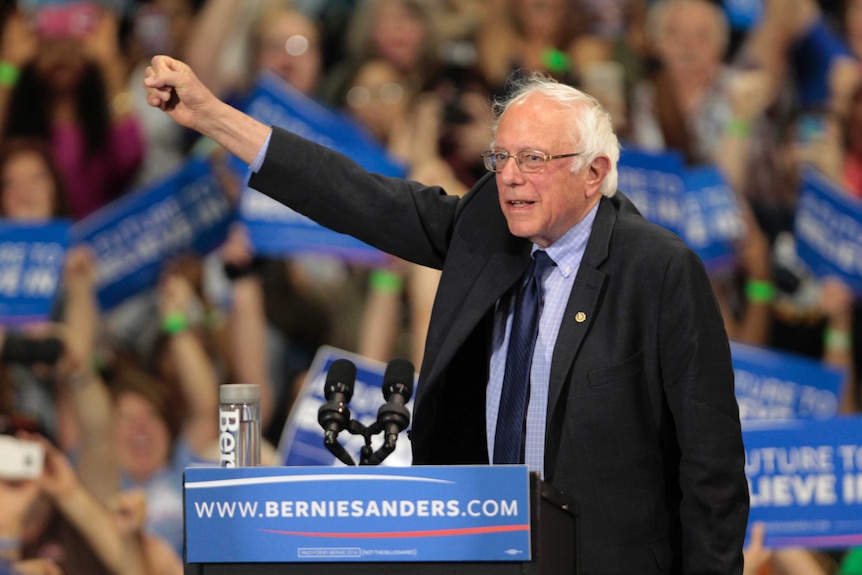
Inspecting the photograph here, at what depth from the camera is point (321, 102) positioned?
216 inches

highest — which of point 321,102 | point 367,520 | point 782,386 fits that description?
point 321,102

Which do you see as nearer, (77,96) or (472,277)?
(472,277)

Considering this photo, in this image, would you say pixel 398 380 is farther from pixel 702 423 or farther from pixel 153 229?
pixel 153 229

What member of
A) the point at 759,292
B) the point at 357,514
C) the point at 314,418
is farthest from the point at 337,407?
the point at 759,292

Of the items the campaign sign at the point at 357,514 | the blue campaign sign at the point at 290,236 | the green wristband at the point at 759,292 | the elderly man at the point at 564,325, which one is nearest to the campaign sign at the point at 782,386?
the green wristband at the point at 759,292

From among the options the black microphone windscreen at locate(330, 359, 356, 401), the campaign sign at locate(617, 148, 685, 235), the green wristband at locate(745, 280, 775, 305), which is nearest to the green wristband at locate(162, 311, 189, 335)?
the campaign sign at locate(617, 148, 685, 235)

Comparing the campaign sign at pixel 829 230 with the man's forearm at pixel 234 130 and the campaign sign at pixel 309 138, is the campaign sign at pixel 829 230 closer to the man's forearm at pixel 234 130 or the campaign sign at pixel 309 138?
the campaign sign at pixel 309 138

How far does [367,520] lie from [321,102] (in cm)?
383

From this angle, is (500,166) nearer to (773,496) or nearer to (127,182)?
(773,496)

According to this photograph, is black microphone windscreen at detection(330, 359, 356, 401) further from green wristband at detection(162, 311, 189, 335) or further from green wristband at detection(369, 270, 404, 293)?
green wristband at detection(162, 311, 189, 335)

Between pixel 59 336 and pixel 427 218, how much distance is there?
3.24 metres

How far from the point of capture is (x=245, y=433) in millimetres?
2184

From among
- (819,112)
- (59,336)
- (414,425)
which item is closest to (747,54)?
(819,112)

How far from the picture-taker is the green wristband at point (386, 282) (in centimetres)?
540
